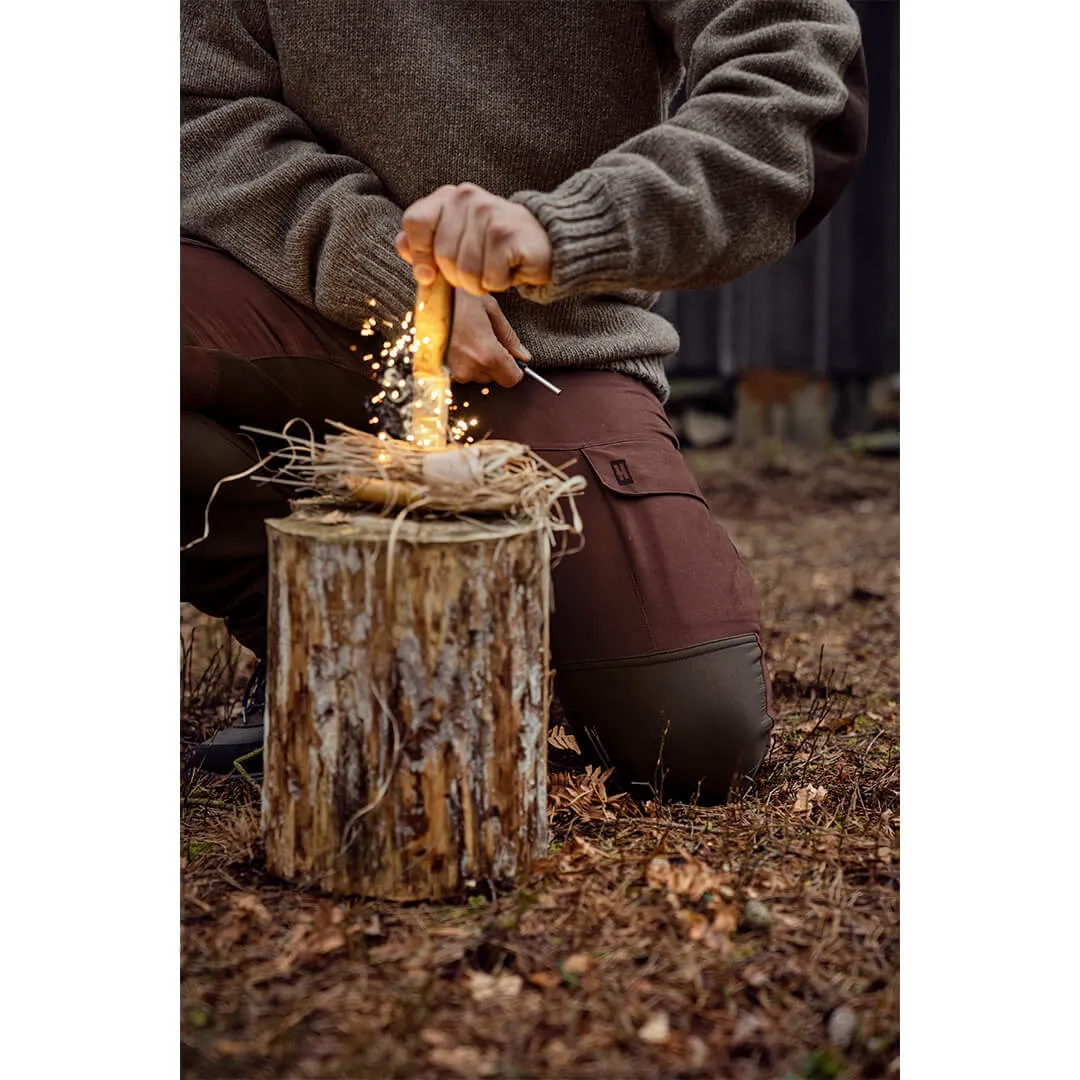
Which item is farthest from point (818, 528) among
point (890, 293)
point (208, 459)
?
point (208, 459)

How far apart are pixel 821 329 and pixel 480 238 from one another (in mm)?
5258

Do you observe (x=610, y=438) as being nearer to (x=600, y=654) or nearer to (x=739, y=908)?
(x=600, y=654)

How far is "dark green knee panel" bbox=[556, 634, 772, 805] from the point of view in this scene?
2225 mm

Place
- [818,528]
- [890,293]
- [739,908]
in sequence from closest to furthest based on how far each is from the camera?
[739,908] → [818,528] → [890,293]

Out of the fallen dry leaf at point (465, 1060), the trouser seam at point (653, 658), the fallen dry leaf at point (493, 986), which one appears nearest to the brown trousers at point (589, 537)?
the trouser seam at point (653, 658)

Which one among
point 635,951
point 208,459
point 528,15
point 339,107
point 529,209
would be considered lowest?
point 635,951

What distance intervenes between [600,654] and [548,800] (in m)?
0.30

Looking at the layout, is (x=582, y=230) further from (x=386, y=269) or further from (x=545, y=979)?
(x=545, y=979)

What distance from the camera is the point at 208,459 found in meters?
2.19

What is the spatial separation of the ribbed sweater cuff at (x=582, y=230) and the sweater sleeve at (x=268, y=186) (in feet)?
1.65

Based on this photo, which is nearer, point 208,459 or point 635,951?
point 635,951

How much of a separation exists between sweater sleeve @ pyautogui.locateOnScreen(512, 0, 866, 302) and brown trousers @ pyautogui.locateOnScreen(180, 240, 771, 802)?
1.65 feet

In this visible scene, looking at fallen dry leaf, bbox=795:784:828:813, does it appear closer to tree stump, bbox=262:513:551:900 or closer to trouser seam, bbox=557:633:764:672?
trouser seam, bbox=557:633:764:672

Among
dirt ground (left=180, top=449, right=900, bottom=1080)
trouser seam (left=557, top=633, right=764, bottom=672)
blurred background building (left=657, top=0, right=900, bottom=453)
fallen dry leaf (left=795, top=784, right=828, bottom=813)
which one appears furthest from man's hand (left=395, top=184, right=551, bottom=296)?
blurred background building (left=657, top=0, right=900, bottom=453)
